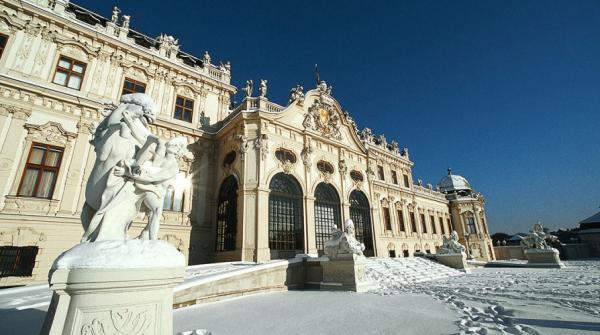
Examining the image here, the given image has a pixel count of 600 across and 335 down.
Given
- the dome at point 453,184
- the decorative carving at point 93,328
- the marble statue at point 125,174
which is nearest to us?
the decorative carving at point 93,328

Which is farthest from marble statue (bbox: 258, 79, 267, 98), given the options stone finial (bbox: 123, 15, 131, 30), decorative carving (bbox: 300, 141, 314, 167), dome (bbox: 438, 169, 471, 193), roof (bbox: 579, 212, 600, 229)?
roof (bbox: 579, 212, 600, 229)

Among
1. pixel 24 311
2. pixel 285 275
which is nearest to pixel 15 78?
pixel 24 311

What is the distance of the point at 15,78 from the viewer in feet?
37.6

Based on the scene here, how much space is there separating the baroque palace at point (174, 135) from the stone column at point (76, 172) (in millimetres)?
50

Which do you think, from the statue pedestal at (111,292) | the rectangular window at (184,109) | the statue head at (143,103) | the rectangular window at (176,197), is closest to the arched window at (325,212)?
the rectangular window at (176,197)

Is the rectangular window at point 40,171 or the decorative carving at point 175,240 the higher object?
the rectangular window at point 40,171

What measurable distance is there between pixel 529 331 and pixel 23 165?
17.1 metres

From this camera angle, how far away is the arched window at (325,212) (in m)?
17.1

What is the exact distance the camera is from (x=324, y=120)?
19.7 m

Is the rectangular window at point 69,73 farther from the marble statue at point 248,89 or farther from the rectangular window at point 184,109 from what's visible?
the marble statue at point 248,89

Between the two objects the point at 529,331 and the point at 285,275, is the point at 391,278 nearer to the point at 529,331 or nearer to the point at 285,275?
the point at 285,275

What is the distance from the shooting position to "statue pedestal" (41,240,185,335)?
245 cm

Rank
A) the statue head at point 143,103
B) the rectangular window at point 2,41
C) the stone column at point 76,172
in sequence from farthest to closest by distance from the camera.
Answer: the rectangular window at point 2,41, the stone column at point 76,172, the statue head at point 143,103

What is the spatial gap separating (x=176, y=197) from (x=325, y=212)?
9460 millimetres
